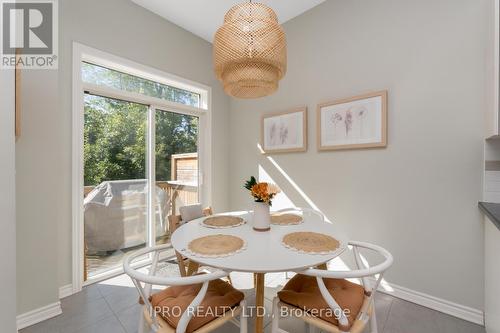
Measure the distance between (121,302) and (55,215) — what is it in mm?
929

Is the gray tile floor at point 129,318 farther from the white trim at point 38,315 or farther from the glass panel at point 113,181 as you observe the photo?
the glass panel at point 113,181

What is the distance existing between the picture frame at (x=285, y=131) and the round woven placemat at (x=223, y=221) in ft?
4.18

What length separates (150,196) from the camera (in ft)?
9.16

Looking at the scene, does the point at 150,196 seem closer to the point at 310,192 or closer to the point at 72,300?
the point at 72,300

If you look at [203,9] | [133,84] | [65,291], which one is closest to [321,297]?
[65,291]

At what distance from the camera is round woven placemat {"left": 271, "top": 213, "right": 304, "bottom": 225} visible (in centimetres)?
174

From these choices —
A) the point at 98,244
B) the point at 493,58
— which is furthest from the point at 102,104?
the point at 493,58

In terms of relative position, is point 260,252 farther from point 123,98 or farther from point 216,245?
point 123,98

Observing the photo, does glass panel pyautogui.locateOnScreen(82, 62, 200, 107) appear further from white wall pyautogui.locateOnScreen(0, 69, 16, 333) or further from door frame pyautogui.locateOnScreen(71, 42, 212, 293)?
white wall pyautogui.locateOnScreen(0, 69, 16, 333)

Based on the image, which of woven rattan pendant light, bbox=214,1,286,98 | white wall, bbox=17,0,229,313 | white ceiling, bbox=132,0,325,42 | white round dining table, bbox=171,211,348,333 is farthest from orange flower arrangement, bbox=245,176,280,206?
white ceiling, bbox=132,0,325,42

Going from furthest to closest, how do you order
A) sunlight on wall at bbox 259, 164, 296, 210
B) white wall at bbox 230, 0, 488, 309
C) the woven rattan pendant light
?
sunlight on wall at bbox 259, 164, 296, 210 < white wall at bbox 230, 0, 488, 309 < the woven rattan pendant light

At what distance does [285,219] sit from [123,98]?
7.03 ft

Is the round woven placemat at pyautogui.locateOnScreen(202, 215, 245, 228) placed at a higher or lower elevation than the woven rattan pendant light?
lower

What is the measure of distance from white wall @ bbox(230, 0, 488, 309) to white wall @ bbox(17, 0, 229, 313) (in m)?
1.87
